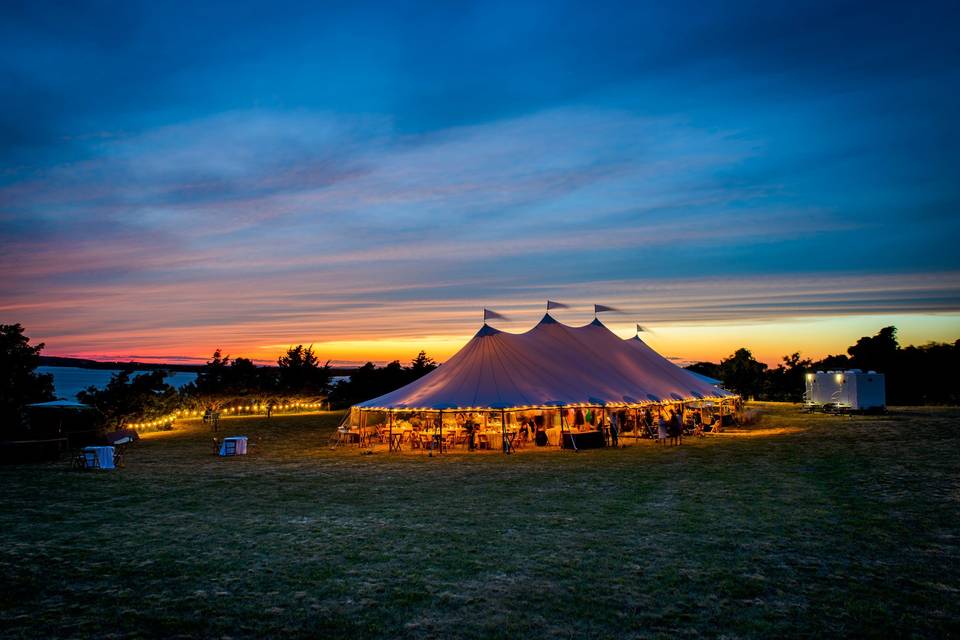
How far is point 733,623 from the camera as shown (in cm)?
463

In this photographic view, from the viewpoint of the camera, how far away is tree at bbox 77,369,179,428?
2431cm

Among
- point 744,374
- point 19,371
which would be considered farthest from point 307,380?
point 744,374

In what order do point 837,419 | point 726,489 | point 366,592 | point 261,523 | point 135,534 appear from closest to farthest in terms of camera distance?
1. point 366,592
2. point 135,534
3. point 261,523
4. point 726,489
5. point 837,419

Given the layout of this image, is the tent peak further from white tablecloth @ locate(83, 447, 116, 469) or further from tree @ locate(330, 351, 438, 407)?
tree @ locate(330, 351, 438, 407)

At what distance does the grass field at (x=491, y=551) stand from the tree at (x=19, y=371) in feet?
29.5

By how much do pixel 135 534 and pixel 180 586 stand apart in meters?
2.47

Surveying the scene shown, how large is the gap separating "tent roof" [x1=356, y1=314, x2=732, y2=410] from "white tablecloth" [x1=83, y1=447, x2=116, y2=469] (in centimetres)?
627

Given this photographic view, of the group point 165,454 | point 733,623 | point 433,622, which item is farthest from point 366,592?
point 165,454

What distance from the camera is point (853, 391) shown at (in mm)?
25891

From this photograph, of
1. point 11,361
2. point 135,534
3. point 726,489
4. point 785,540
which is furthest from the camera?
point 11,361

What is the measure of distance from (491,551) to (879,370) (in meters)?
39.1

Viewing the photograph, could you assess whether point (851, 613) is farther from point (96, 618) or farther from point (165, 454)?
point (165, 454)

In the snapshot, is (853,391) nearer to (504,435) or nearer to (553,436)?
(553,436)

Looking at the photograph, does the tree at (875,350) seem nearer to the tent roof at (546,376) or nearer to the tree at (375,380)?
the tent roof at (546,376)
